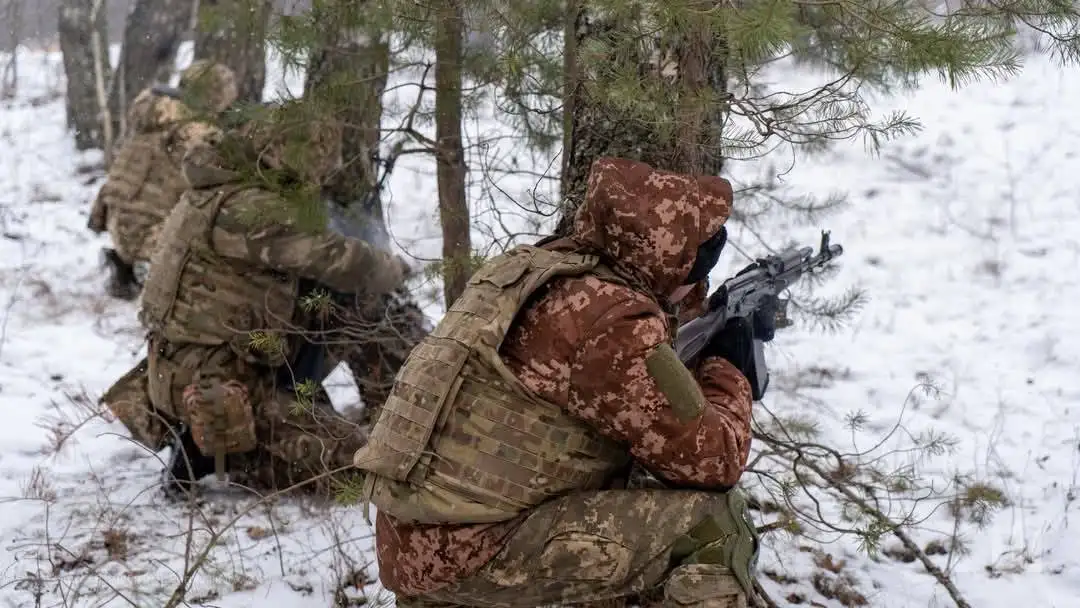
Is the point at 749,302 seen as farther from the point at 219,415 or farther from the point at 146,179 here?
the point at 146,179

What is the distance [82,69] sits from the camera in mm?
10469

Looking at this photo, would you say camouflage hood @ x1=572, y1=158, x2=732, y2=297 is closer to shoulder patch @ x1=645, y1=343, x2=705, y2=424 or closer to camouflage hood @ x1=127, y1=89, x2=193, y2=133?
shoulder patch @ x1=645, y1=343, x2=705, y2=424

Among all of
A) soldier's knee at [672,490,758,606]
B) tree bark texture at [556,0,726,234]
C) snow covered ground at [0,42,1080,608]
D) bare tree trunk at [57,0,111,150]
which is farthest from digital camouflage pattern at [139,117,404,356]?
bare tree trunk at [57,0,111,150]

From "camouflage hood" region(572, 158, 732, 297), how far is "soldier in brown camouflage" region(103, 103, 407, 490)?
1821mm

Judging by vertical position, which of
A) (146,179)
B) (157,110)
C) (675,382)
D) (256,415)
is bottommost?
(256,415)

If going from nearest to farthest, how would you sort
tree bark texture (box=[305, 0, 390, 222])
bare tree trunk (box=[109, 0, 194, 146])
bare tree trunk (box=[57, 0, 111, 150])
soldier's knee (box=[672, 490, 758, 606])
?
soldier's knee (box=[672, 490, 758, 606]) → tree bark texture (box=[305, 0, 390, 222]) → bare tree trunk (box=[109, 0, 194, 146]) → bare tree trunk (box=[57, 0, 111, 150])

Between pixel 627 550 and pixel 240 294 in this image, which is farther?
pixel 240 294

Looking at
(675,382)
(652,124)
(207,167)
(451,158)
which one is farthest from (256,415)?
(675,382)

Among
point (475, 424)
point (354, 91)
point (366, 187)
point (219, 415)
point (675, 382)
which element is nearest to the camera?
point (675, 382)

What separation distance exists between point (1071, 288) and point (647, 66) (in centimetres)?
451

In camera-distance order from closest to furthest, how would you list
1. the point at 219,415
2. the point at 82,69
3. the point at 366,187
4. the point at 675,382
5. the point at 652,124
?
the point at 675,382, the point at 652,124, the point at 219,415, the point at 366,187, the point at 82,69

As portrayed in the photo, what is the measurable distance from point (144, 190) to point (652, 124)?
12.3 ft

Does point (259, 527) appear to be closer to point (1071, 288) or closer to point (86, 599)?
point (86, 599)

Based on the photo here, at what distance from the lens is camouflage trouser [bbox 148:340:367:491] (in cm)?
402
